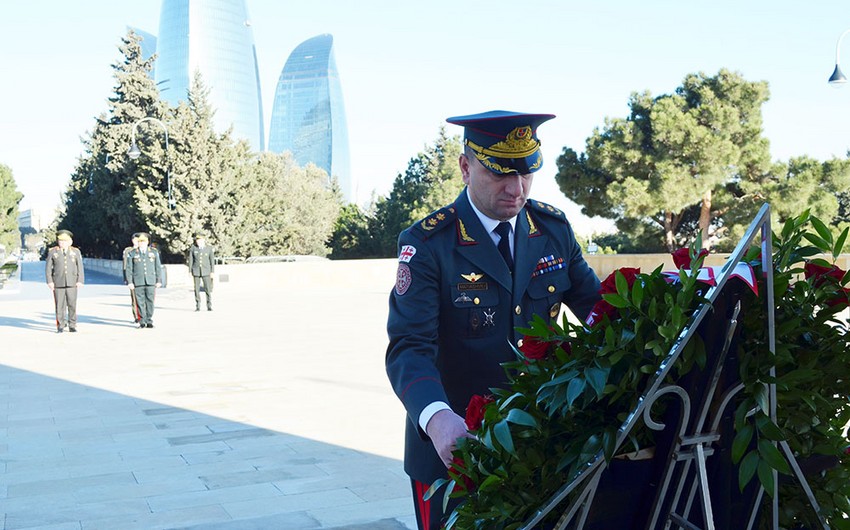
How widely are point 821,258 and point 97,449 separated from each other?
600cm

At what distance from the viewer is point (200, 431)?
22.9 feet

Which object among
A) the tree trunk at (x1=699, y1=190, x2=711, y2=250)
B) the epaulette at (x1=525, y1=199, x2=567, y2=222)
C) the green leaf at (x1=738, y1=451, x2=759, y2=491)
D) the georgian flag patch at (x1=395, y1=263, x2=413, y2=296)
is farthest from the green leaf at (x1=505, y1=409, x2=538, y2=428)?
the tree trunk at (x1=699, y1=190, x2=711, y2=250)

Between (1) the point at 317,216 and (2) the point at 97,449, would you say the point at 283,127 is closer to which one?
(1) the point at 317,216

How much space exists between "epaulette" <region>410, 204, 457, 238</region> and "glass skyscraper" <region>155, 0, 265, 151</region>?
4935 inches

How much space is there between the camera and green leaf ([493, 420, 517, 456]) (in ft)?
4.63

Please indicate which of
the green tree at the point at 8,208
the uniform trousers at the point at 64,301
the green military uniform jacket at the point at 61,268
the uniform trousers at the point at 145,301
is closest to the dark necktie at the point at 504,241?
the green military uniform jacket at the point at 61,268

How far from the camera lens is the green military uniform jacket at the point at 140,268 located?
1492 cm

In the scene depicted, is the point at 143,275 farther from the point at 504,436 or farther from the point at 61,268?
the point at 504,436

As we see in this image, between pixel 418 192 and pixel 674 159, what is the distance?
847 inches

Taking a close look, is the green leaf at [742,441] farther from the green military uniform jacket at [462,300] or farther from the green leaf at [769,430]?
the green military uniform jacket at [462,300]

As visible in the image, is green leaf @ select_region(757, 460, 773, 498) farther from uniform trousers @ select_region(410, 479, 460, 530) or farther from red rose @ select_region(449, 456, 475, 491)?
uniform trousers @ select_region(410, 479, 460, 530)

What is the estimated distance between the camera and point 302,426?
7.07 m

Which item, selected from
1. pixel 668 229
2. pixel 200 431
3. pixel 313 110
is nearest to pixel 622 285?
pixel 200 431

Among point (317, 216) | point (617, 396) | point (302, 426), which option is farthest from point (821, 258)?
point (317, 216)
